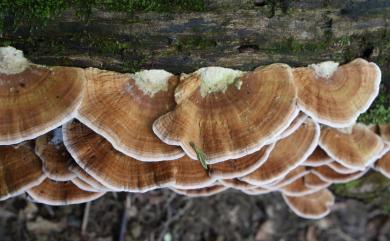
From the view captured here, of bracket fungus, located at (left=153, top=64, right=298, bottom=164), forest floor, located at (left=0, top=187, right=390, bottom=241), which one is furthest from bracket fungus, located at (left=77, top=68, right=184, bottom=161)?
forest floor, located at (left=0, top=187, right=390, bottom=241)

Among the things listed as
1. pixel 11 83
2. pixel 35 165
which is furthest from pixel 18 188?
pixel 11 83

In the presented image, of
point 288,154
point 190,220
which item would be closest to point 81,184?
point 288,154

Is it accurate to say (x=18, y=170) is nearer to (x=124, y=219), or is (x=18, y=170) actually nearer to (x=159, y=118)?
(x=159, y=118)

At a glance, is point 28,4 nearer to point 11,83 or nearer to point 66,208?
point 11,83

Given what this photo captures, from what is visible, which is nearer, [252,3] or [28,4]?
[28,4]

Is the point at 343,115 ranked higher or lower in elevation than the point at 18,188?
higher
